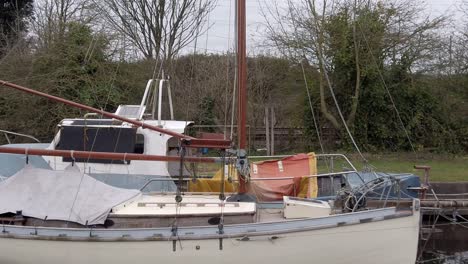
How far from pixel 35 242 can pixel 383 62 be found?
17487 millimetres

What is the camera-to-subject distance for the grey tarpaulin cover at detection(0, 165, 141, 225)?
335 inches

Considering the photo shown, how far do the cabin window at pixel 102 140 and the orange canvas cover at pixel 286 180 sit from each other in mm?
2390

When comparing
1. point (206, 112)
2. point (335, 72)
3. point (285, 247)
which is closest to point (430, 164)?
point (335, 72)

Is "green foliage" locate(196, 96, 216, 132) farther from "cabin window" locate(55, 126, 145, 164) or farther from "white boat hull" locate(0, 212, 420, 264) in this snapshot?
"white boat hull" locate(0, 212, 420, 264)

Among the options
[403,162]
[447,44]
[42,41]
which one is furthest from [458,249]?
[42,41]

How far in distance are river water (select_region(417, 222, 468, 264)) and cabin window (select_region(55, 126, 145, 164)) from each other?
6.07m

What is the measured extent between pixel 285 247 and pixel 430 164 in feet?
43.5

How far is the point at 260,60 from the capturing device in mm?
24094

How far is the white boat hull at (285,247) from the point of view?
8.03 metres

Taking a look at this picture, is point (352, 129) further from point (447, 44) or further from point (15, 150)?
point (15, 150)

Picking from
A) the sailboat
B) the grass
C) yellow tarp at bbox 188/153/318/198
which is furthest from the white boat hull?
the grass

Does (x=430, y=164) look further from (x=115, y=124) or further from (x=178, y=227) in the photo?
(x=178, y=227)

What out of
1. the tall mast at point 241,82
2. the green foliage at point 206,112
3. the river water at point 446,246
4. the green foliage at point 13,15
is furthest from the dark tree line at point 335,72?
the tall mast at point 241,82

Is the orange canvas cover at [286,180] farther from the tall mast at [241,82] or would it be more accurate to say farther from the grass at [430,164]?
the grass at [430,164]
